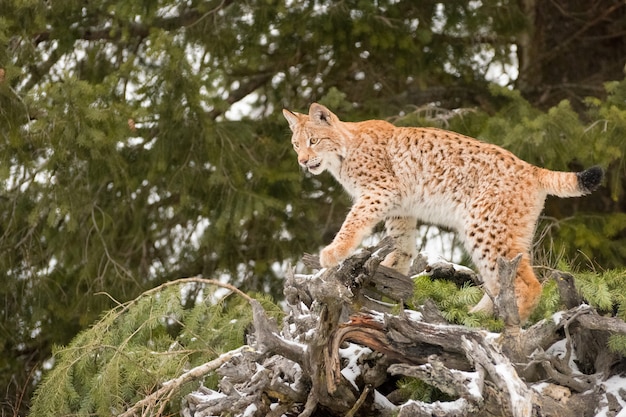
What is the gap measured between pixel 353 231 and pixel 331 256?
1.11 feet

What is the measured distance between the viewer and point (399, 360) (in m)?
5.81

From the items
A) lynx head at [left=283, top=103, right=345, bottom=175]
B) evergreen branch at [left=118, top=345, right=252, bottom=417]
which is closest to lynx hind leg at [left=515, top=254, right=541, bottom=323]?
evergreen branch at [left=118, top=345, right=252, bottom=417]

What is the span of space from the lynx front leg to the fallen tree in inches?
26.7

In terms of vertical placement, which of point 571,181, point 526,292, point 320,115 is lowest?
point 526,292

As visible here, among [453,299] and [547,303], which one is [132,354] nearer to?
[453,299]

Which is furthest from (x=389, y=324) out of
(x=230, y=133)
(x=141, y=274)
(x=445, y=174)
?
(x=141, y=274)

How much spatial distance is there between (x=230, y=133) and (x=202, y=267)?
180 cm

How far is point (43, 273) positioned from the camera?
11.3m

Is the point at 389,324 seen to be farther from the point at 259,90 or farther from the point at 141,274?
the point at 259,90

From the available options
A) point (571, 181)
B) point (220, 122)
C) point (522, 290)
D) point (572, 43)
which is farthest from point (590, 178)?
point (572, 43)

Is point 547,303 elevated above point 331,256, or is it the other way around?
point 331,256

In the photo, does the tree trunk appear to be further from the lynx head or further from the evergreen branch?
the evergreen branch

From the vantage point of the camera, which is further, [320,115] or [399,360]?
[320,115]

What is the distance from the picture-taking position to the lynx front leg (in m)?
6.69
